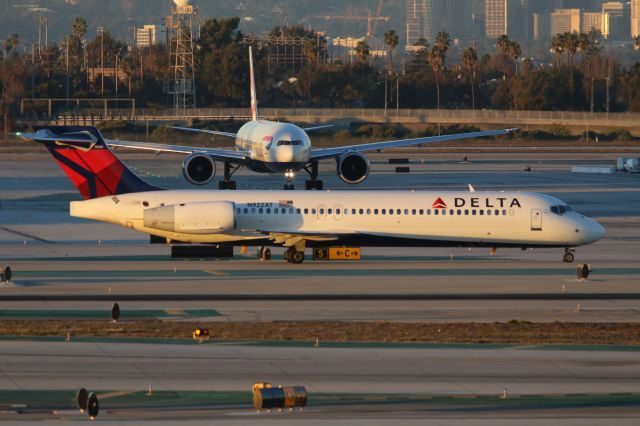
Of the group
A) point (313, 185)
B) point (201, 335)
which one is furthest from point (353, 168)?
point (201, 335)

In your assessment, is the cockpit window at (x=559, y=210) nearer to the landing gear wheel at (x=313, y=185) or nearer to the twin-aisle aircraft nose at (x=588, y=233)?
the twin-aisle aircraft nose at (x=588, y=233)

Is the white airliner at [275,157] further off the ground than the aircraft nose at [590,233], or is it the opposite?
the white airliner at [275,157]

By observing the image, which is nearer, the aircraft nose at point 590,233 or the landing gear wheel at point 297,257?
the landing gear wheel at point 297,257

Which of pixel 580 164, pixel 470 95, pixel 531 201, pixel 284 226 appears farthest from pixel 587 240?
pixel 470 95

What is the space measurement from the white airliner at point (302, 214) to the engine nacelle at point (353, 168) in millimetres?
22064

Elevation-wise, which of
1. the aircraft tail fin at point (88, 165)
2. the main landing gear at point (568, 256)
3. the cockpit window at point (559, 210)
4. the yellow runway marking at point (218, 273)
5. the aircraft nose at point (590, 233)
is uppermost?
the aircraft tail fin at point (88, 165)

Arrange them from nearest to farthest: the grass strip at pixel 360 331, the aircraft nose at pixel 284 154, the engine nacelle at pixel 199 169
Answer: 1. the grass strip at pixel 360 331
2. the engine nacelle at pixel 199 169
3. the aircraft nose at pixel 284 154

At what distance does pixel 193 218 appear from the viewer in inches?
1858

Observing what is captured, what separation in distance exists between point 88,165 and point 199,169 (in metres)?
20.9

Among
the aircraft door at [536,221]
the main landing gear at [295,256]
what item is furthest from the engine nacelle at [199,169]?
the aircraft door at [536,221]

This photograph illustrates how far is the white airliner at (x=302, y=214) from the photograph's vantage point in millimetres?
47688

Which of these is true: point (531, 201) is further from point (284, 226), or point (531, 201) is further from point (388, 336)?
point (388, 336)

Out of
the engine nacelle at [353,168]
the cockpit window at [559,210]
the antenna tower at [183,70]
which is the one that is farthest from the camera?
the antenna tower at [183,70]

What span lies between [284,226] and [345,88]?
141m
